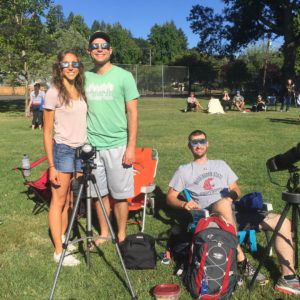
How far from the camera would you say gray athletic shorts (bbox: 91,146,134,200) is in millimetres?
4289

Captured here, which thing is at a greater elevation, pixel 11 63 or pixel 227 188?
pixel 11 63

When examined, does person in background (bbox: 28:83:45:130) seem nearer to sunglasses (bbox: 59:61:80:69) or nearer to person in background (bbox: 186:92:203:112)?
person in background (bbox: 186:92:203:112)

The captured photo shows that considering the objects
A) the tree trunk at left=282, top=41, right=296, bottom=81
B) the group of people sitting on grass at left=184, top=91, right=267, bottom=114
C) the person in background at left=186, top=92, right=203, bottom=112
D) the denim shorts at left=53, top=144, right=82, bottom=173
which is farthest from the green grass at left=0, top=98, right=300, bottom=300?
the tree trunk at left=282, top=41, right=296, bottom=81

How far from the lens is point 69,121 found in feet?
13.4

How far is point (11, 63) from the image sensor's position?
23.7 metres

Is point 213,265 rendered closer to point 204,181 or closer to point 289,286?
point 289,286

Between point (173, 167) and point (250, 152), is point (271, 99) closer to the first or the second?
point (250, 152)

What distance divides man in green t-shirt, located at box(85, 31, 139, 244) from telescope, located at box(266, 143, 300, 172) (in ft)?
4.86

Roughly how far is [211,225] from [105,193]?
123 cm

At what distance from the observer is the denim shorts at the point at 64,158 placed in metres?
4.12

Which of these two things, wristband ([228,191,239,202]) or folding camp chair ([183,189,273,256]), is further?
wristband ([228,191,239,202])

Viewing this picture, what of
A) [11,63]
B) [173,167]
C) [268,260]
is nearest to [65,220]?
[268,260]

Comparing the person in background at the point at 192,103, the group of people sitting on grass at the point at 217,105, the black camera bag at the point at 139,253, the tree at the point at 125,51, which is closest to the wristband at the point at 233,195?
the black camera bag at the point at 139,253

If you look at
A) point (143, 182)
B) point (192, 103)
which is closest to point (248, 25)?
point (192, 103)
